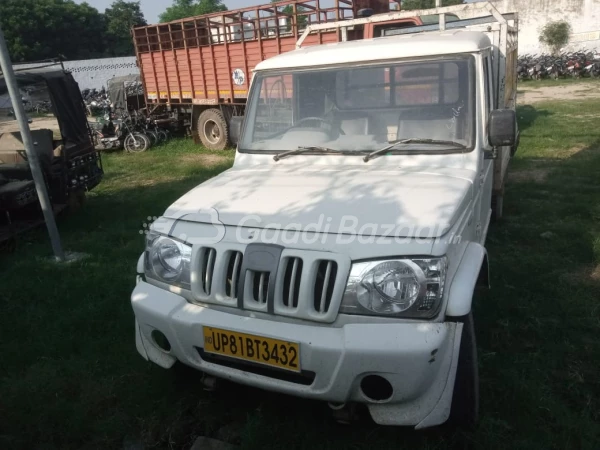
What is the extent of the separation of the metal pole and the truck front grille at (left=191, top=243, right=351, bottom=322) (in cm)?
338

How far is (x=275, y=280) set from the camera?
2229 millimetres

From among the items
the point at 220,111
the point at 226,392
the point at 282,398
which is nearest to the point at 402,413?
the point at 282,398

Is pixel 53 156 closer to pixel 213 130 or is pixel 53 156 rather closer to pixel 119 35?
pixel 213 130

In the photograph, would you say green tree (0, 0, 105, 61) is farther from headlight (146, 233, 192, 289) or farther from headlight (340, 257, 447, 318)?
headlight (340, 257, 447, 318)

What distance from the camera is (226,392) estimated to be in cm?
297

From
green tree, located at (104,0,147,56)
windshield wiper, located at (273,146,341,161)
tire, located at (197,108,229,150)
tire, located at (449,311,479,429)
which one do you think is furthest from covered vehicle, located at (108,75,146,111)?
green tree, located at (104,0,147,56)

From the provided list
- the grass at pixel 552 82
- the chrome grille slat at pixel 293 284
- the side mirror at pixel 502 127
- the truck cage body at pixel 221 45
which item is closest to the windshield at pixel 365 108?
the side mirror at pixel 502 127

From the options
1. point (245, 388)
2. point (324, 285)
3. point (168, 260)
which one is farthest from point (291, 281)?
point (245, 388)

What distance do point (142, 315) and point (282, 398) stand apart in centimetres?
93

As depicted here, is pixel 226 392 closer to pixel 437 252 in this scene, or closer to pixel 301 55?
pixel 437 252

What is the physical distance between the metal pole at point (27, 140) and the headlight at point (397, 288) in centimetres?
403

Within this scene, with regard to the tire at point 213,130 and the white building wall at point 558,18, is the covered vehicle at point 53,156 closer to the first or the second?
the tire at point 213,130

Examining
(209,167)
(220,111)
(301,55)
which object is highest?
(301,55)

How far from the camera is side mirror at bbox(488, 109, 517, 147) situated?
9.57 feet
